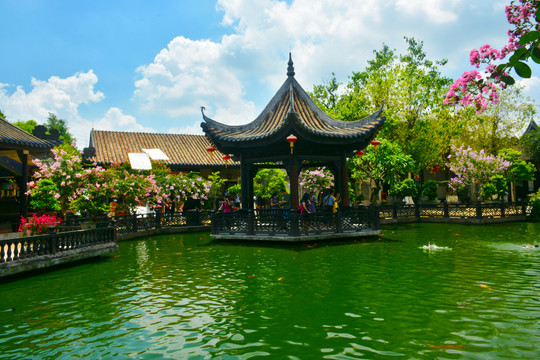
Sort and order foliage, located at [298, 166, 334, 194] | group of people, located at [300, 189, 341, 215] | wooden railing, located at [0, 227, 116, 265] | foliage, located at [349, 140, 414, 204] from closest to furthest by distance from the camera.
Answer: wooden railing, located at [0, 227, 116, 265], group of people, located at [300, 189, 341, 215], foliage, located at [349, 140, 414, 204], foliage, located at [298, 166, 334, 194]

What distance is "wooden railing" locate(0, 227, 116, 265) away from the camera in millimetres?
8133

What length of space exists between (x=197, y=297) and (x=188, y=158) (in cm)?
2049

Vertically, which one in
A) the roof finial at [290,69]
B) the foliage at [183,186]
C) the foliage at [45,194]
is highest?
the roof finial at [290,69]

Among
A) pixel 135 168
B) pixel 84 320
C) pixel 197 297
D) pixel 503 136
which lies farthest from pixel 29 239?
pixel 503 136

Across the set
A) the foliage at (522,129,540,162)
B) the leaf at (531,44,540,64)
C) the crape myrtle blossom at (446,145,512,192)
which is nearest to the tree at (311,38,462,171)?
the crape myrtle blossom at (446,145,512,192)

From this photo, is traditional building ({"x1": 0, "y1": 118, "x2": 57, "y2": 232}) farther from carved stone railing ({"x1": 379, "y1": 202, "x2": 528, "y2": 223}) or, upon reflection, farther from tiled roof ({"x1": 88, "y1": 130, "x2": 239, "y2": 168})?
carved stone railing ({"x1": 379, "y1": 202, "x2": 528, "y2": 223})

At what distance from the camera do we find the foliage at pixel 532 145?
1199 inches

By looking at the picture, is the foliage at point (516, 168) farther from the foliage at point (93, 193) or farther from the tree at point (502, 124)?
the foliage at point (93, 193)

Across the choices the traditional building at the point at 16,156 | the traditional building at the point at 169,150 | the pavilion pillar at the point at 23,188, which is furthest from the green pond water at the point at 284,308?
the traditional building at the point at 169,150

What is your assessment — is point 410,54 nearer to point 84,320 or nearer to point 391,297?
point 391,297

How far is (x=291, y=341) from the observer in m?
4.42

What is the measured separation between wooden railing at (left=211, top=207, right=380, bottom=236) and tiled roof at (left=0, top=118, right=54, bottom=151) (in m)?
6.26

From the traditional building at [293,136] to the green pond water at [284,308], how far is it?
14.9 feet

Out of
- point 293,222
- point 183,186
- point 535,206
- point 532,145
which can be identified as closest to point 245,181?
point 293,222
